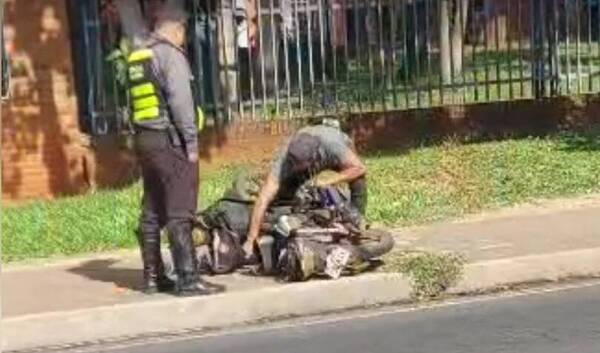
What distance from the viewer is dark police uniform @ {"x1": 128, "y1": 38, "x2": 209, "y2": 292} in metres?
8.02

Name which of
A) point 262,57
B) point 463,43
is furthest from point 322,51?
point 463,43

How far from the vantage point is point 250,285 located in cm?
857

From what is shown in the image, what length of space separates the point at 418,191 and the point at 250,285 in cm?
343

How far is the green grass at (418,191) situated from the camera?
34.3 ft

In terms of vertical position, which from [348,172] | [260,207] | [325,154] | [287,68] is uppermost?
[287,68]

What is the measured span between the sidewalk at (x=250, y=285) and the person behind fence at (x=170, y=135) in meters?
0.29

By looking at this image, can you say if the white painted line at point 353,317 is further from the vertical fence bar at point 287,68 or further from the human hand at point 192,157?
the vertical fence bar at point 287,68

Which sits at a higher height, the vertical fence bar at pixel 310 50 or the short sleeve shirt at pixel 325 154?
the vertical fence bar at pixel 310 50

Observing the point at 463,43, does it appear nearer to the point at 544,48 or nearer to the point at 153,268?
the point at 544,48

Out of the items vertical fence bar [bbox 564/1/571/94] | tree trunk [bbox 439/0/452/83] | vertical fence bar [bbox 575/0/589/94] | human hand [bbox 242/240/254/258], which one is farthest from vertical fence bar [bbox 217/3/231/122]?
human hand [bbox 242/240/254/258]

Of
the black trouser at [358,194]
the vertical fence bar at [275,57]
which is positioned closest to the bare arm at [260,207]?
the black trouser at [358,194]

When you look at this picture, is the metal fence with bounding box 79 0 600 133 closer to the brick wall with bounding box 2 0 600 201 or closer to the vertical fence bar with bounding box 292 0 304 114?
the vertical fence bar with bounding box 292 0 304 114

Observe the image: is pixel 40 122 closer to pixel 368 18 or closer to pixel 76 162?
pixel 76 162

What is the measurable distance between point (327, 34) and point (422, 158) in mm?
1872
